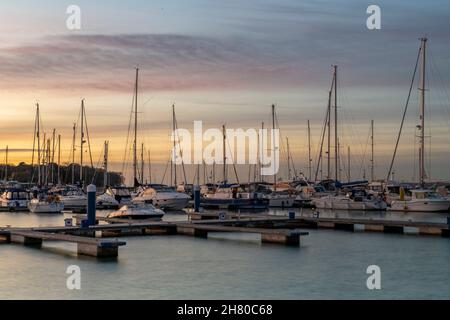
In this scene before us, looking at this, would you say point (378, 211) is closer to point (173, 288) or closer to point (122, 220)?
point (122, 220)

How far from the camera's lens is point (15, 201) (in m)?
70.1

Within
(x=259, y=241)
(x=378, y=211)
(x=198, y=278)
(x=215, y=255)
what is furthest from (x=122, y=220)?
(x=378, y=211)

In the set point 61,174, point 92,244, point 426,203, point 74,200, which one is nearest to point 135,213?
point 92,244

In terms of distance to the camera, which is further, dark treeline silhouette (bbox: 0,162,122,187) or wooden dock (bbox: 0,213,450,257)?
dark treeline silhouette (bbox: 0,162,122,187)

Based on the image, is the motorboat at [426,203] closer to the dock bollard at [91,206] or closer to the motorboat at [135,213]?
the motorboat at [135,213]

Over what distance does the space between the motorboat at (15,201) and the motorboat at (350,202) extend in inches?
1150

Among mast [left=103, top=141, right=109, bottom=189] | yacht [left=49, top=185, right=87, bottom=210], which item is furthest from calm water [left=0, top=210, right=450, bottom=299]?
mast [left=103, top=141, right=109, bottom=189]

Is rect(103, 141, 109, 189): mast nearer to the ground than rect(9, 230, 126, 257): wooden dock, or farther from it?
farther from it

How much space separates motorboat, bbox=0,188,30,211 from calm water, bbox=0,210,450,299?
34.5 m

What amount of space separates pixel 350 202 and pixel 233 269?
4692 centimetres

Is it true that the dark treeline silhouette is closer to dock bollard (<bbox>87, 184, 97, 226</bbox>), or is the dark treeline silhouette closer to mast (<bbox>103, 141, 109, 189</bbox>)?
mast (<bbox>103, 141, 109, 189</bbox>)

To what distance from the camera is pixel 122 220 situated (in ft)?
146

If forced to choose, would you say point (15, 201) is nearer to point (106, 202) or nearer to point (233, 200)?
point (106, 202)

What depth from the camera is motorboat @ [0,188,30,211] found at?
229ft
